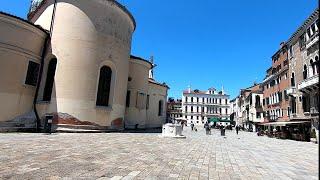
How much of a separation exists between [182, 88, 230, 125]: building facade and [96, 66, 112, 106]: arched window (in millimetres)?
69202

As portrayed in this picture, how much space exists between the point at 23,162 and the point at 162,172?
3.97m

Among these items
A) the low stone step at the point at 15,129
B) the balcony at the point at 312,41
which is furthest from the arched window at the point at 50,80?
the balcony at the point at 312,41

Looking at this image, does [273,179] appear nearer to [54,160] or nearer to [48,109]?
[54,160]

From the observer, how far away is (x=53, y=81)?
2091cm

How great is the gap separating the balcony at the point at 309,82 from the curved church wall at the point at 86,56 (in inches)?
738

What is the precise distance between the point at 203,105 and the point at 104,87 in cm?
7332

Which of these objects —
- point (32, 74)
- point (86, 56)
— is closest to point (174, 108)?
point (86, 56)

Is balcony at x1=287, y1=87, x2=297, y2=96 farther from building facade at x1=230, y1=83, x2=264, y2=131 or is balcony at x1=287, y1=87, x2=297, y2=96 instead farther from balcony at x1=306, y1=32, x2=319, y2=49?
building facade at x1=230, y1=83, x2=264, y2=131

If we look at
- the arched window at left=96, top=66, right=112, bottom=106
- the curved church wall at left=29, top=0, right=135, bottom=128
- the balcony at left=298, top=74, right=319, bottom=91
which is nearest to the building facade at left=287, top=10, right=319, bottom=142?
the balcony at left=298, top=74, right=319, bottom=91

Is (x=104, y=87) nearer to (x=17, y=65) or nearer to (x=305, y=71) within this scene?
(x=17, y=65)

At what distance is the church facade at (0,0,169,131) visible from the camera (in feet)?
63.8

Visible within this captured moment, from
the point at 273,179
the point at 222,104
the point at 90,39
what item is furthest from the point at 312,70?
the point at 222,104

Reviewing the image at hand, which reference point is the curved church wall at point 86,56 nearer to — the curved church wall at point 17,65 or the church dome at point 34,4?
the curved church wall at point 17,65

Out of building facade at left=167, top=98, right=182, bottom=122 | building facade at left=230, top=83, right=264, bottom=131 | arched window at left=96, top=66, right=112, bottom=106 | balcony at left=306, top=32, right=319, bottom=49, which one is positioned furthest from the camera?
building facade at left=167, top=98, right=182, bottom=122
